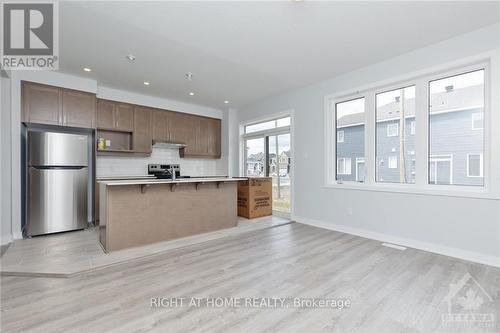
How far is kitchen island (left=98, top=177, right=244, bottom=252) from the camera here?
3084 millimetres

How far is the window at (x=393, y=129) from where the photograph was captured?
142 inches

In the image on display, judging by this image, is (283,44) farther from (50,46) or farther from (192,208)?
(50,46)

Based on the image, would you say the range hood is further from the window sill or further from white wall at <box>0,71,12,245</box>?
the window sill

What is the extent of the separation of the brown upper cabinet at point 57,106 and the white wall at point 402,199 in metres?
3.92

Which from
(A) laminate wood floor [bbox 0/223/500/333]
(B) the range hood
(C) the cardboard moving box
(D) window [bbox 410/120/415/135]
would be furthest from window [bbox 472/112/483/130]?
(B) the range hood

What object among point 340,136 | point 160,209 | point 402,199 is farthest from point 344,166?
point 160,209

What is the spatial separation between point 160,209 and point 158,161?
2586mm

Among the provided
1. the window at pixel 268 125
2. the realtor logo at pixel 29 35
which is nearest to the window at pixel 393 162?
the window at pixel 268 125

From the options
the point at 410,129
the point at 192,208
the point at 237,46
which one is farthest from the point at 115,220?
the point at 410,129

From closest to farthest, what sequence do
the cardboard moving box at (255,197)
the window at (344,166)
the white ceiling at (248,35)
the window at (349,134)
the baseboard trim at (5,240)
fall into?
1. the white ceiling at (248,35)
2. the baseboard trim at (5,240)
3. the window at (349,134)
4. the window at (344,166)
5. the cardboard moving box at (255,197)

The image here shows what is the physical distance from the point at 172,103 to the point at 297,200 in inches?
154

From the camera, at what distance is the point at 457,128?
3049 millimetres

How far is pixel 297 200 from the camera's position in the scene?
491cm

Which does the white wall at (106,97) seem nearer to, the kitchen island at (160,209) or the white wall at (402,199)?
the kitchen island at (160,209)
